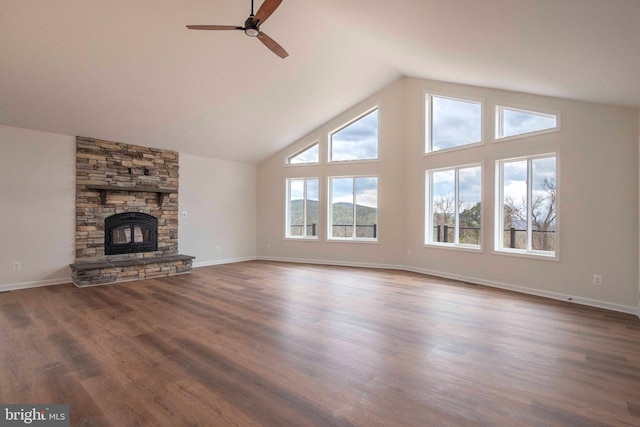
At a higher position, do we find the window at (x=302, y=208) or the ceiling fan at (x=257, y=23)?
the ceiling fan at (x=257, y=23)

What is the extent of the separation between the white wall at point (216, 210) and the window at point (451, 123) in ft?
15.4

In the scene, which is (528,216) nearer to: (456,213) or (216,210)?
(456,213)

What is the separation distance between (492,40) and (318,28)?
2.55 meters

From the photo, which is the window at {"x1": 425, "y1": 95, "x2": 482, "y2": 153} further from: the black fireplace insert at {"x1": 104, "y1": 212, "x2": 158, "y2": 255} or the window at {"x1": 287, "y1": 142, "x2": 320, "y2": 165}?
the black fireplace insert at {"x1": 104, "y1": 212, "x2": 158, "y2": 255}

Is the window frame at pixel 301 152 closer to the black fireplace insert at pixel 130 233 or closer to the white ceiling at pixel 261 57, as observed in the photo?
the white ceiling at pixel 261 57

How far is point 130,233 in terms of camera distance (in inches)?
251

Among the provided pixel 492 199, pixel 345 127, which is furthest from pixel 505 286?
pixel 345 127

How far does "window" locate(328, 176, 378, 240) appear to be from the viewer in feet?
24.7

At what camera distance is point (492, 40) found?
11.3ft

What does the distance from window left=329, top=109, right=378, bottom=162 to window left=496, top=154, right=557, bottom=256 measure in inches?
114

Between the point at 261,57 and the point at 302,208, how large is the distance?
163 inches

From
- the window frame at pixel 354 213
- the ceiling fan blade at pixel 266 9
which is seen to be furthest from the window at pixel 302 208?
the ceiling fan blade at pixel 266 9

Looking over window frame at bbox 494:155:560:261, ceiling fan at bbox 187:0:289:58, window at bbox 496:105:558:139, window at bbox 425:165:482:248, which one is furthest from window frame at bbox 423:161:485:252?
ceiling fan at bbox 187:0:289:58

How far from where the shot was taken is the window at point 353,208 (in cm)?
752
